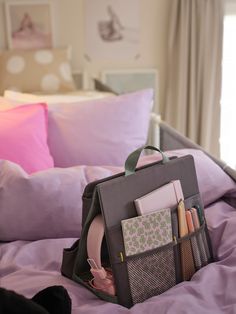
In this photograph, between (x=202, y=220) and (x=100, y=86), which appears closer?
(x=202, y=220)

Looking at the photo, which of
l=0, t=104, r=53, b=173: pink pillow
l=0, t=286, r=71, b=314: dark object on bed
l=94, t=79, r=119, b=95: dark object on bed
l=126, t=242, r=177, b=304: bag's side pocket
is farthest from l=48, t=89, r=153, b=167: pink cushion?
l=94, t=79, r=119, b=95: dark object on bed

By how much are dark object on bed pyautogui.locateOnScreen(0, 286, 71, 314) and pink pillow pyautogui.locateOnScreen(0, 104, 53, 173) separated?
0.69m

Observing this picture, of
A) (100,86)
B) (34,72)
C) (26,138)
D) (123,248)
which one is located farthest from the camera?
(100,86)

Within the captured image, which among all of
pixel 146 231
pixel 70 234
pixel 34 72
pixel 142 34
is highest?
pixel 142 34

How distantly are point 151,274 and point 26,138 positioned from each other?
72 cm

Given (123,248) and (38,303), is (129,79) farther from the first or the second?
(38,303)

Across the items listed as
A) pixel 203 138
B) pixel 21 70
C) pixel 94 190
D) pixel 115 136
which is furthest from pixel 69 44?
pixel 94 190

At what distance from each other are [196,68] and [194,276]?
7.57 feet

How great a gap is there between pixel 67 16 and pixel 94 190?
2.33 meters

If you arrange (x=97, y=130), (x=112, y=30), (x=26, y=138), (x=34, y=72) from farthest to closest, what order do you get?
(x=112, y=30), (x=34, y=72), (x=97, y=130), (x=26, y=138)

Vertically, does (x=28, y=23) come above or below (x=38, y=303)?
above

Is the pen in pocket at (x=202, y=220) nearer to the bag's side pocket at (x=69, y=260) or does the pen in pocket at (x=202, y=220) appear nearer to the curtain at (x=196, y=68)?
the bag's side pocket at (x=69, y=260)

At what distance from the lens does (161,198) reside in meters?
0.93

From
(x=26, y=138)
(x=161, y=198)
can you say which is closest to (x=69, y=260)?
(x=161, y=198)
